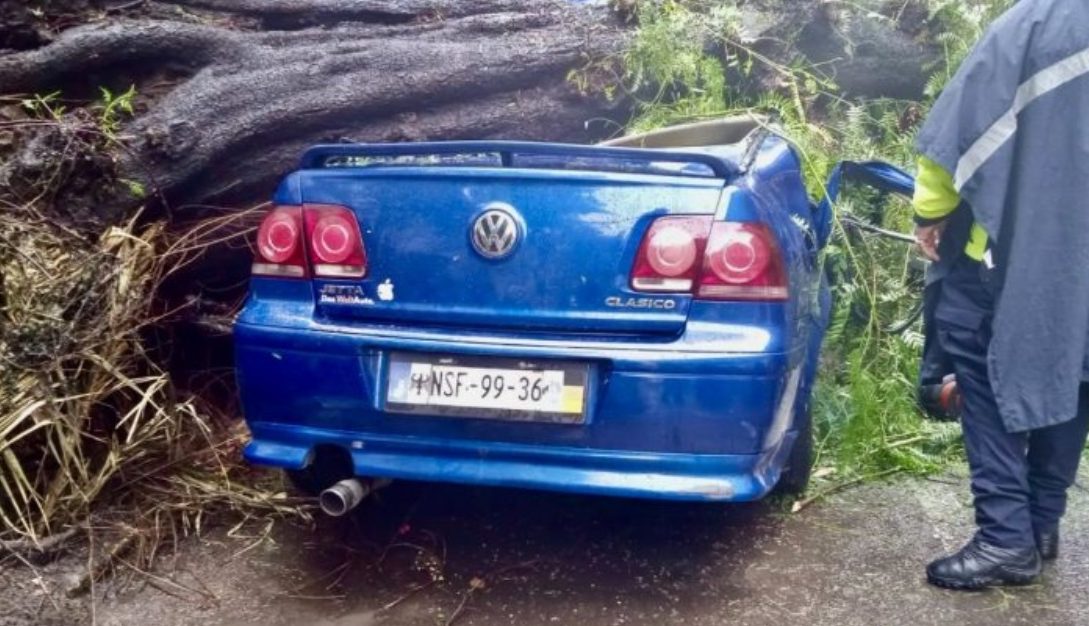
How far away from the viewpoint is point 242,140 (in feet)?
14.9

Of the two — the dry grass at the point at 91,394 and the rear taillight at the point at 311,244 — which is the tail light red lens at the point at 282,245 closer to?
the rear taillight at the point at 311,244

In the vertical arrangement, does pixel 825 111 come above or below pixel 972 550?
above

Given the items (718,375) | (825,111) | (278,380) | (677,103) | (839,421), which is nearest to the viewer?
(718,375)

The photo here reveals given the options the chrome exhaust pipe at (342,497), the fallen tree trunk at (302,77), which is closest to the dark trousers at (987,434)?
the chrome exhaust pipe at (342,497)

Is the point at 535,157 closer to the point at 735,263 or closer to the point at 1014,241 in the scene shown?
the point at 735,263

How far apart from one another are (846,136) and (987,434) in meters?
2.22

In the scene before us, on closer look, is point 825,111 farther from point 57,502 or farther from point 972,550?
point 57,502

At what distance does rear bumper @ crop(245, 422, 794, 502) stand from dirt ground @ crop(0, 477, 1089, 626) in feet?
1.29

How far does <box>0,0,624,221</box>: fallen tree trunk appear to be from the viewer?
443 centimetres

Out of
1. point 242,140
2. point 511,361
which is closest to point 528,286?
point 511,361

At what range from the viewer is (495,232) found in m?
3.11

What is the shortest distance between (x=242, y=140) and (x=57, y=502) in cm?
161

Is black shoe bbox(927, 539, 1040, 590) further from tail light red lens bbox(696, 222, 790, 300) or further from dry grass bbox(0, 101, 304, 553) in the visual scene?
dry grass bbox(0, 101, 304, 553)

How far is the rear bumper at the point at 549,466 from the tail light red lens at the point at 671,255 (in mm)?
442
